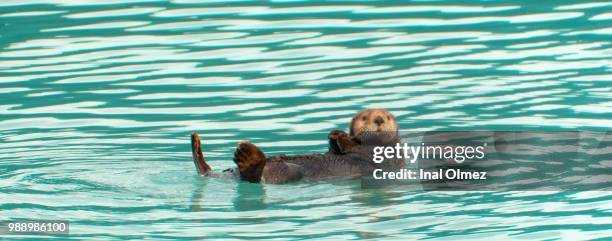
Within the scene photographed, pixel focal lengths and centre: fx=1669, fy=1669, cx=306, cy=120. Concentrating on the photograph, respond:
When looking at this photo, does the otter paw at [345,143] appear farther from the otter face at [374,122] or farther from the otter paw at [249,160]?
the otter paw at [249,160]

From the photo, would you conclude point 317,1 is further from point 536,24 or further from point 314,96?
point 314,96

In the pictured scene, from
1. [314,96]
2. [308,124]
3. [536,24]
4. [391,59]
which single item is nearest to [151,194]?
[308,124]

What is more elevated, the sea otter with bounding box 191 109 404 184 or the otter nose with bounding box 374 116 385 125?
the otter nose with bounding box 374 116 385 125

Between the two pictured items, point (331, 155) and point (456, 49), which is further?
Answer: point (456, 49)

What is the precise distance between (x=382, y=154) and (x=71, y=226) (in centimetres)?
221

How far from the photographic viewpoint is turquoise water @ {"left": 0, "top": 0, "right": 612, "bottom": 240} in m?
8.49

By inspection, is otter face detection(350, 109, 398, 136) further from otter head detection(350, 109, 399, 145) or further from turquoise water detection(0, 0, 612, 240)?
turquoise water detection(0, 0, 612, 240)

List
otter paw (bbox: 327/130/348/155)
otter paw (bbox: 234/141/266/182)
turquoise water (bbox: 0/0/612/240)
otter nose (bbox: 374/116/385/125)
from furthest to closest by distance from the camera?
otter nose (bbox: 374/116/385/125) → otter paw (bbox: 327/130/348/155) → otter paw (bbox: 234/141/266/182) → turquoise water (bbox: 0/0/612/240)

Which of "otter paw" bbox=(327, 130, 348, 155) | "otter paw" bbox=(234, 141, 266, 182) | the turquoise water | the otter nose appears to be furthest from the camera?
the otter nose

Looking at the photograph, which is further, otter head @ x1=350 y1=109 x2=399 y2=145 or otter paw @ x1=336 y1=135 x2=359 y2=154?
otter head @ x1=350 y1=109 x2=399 y2=145

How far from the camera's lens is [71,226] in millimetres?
8289

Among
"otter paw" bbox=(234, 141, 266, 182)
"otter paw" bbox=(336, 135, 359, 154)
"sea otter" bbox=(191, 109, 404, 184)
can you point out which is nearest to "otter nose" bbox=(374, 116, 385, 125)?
"sea otter" bbox=(191, 109, 404, 184)

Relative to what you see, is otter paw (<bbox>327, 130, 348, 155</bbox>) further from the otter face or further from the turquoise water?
the turquoise water

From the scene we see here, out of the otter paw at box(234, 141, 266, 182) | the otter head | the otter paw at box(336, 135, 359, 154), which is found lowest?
the otter paw at box(234, 141, 266, 182)
